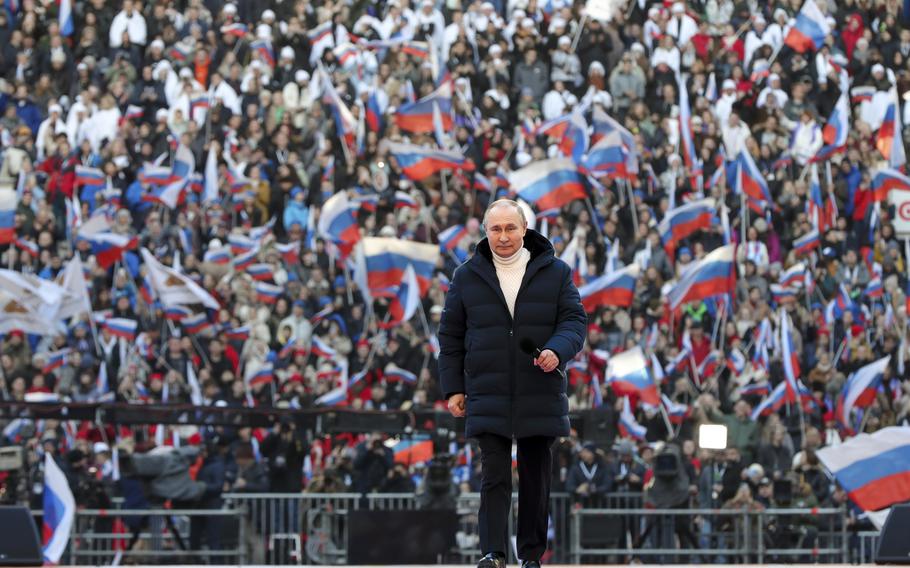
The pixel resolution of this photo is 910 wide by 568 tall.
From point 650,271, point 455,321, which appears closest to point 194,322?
point 650,271

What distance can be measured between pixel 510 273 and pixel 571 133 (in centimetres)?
1305

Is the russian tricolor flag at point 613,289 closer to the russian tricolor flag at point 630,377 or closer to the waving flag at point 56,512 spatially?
the russian tricolor flag at point 630,377

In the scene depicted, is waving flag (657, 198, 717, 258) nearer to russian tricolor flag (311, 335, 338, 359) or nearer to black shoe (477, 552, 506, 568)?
russian tricolor flag (311, 335, 338, 359)

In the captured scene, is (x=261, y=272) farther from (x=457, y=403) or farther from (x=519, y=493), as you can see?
(x=519, y=493)

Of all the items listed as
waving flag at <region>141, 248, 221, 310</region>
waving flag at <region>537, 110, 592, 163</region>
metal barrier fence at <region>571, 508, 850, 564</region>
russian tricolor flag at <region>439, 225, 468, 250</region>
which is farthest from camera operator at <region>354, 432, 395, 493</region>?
waving flag at <region>537, 110, 592, 163</region>

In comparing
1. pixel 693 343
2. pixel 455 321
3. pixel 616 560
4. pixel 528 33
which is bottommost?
pixel 616 560

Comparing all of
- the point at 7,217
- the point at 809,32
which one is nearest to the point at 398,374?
the point at 7,217

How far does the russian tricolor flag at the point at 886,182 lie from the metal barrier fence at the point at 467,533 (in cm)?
631

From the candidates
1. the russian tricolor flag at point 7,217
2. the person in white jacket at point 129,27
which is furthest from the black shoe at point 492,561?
the person in white jacket at point 129,27

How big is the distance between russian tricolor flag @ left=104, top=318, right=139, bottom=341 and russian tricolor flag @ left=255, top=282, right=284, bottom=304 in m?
1.35

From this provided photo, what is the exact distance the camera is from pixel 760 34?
23578mm

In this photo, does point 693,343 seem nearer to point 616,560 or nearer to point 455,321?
point 616,560

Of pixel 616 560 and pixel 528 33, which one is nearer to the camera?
pixel 616 560

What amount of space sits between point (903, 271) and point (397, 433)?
302 inches
